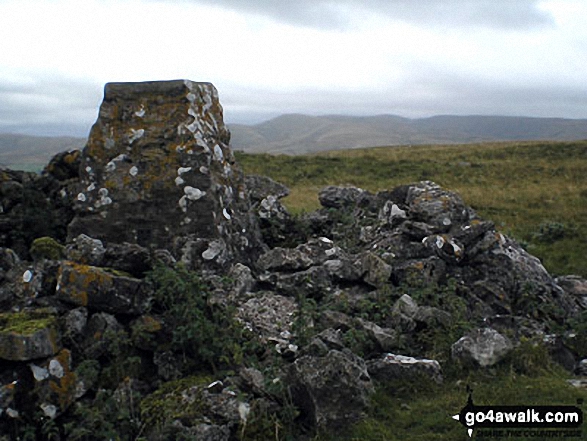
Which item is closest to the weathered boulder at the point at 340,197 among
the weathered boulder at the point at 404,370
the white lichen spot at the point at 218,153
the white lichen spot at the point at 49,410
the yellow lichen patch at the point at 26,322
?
the white lichen spot at the point at 218,153

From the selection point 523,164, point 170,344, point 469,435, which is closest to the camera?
point 469,435

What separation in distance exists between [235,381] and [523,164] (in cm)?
3530

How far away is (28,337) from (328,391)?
3.95 metres

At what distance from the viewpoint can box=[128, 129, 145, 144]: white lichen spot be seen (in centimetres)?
1229

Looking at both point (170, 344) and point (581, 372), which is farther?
point (581, 372)

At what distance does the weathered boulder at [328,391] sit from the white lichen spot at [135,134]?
6.89 meters

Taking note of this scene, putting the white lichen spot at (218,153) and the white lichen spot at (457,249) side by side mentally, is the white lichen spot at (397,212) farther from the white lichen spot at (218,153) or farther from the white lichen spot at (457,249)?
the white lichen spot at (218,153)

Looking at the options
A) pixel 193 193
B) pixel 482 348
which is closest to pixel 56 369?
pixel 193 193

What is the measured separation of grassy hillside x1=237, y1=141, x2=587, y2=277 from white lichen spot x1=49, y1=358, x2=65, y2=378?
523 inches

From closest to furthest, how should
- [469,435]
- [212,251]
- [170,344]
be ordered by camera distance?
[469,435], [170,344], [212,251]

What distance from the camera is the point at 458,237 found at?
12.2 meters

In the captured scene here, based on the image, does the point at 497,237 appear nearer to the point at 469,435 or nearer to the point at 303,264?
the point at 303,264

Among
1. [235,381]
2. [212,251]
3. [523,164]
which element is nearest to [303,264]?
[212,251]

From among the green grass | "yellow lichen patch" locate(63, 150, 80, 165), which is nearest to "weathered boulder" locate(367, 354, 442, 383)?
the green grass
